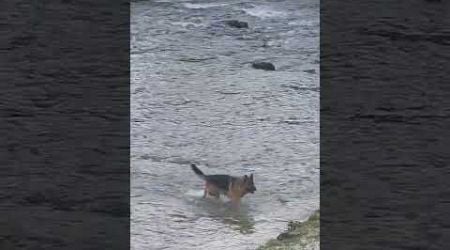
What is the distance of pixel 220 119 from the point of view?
3.50m

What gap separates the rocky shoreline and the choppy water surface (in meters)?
0.03

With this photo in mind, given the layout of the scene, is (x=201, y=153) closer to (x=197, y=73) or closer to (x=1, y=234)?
(x=197, y=73)

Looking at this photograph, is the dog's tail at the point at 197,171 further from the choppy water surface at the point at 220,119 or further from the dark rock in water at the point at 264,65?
the dark rock in water at the point at 264,65

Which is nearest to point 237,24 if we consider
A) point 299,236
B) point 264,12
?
point 264,12

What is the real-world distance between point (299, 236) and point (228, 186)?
35 cm

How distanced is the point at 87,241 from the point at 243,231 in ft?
2.10

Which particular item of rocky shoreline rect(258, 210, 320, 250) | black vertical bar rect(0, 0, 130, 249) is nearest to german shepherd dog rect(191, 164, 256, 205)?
rocky shoreline rect(258, 210, 320, 250)

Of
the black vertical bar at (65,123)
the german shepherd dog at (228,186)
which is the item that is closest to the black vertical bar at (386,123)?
the german shepherd dog at (228,186)

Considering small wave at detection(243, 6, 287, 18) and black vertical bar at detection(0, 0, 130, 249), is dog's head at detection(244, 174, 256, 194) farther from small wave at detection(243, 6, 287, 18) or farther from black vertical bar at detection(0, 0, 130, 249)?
small wave at detection(243, 6, 287, 18)

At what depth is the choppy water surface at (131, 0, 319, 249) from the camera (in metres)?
3.47

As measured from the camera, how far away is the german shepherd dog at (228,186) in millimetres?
3457

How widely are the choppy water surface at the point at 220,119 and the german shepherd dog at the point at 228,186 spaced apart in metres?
0.03

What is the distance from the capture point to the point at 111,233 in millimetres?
3502

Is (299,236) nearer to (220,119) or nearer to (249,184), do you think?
(249,184)
